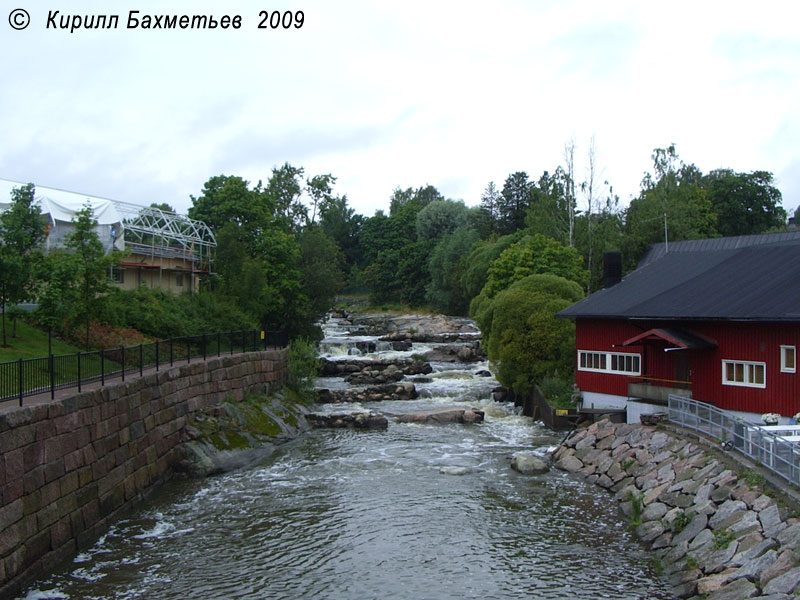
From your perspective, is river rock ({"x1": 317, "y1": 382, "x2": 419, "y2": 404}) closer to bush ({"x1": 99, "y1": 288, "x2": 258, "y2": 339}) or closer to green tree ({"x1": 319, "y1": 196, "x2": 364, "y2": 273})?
bush ({"x1": 99, "y1": 288, "x2": 258, "y2": 339})

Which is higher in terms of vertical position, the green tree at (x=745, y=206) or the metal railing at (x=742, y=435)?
the green tree at (x=745, y=206)

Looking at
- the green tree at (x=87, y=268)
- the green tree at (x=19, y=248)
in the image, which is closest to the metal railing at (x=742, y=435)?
the green tree at (x=87, y=268)

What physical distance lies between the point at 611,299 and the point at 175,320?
1900 centimetres

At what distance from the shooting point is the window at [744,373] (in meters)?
21.5

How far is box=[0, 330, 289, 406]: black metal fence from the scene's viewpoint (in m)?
16.1

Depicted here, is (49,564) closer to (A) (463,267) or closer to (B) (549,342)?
(B) (549,342)

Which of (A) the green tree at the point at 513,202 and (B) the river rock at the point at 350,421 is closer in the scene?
(B) the river rock at the point at 350,421

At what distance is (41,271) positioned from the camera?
25047 mm

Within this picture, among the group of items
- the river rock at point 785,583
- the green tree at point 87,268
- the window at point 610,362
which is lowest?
the river rock at point 785,583

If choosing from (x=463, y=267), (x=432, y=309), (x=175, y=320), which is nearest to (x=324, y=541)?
(x=175, y=320)

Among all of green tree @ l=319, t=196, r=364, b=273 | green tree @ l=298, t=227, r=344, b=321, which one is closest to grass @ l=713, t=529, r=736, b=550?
green tree @ l=298, t=227, r=344, b=321

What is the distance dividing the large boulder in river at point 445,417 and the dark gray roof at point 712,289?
18.6 feet

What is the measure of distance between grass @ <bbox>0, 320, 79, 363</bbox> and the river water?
6.42 meters

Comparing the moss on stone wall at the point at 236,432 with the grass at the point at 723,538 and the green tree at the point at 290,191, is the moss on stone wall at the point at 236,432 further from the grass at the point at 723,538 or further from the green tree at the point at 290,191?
the green tree at the point at 290,191
